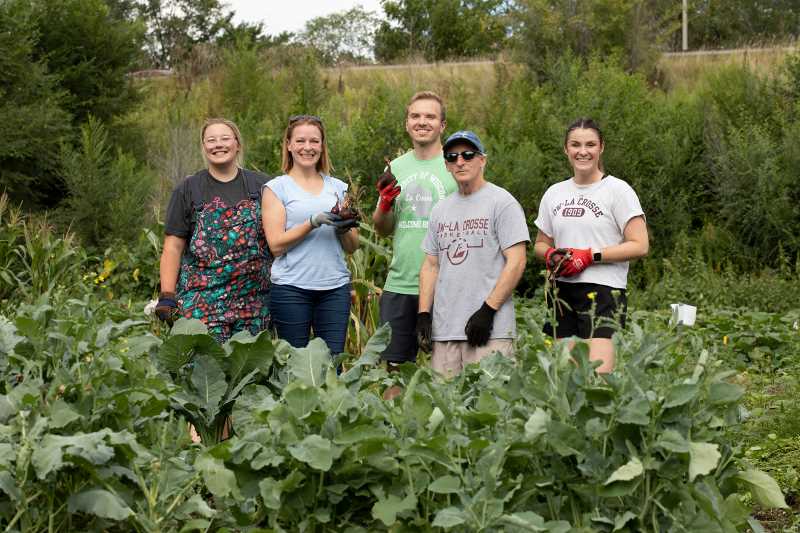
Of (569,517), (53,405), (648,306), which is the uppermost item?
(53,405)

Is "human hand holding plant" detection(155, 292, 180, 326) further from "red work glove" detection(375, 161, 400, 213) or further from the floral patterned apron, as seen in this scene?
"red work glove" detection(375, 161, 400, 213)

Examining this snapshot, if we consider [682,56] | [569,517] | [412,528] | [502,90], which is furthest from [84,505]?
[682,56]

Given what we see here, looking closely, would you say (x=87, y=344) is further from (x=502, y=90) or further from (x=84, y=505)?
(x=502, y=90)

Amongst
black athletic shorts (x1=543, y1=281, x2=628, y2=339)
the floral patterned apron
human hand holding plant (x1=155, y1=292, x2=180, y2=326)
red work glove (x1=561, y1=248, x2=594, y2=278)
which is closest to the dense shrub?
human hand holding plant (x1=155, y1=292, x2=180, y2=326)

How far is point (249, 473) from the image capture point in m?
2.88

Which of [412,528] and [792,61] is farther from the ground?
[792,61]

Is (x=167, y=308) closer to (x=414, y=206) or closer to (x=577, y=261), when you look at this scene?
(x=414, y=206)

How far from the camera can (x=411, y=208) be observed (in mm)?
4938

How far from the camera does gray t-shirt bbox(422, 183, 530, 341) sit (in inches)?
179

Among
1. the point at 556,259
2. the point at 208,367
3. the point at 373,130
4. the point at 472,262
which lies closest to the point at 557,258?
the point at 556,259

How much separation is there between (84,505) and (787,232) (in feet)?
32.1

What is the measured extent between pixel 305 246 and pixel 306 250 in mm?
23

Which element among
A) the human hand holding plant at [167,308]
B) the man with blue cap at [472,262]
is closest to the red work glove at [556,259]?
the man with blue cap at [472,262]

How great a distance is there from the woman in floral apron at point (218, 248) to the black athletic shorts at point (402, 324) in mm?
616
